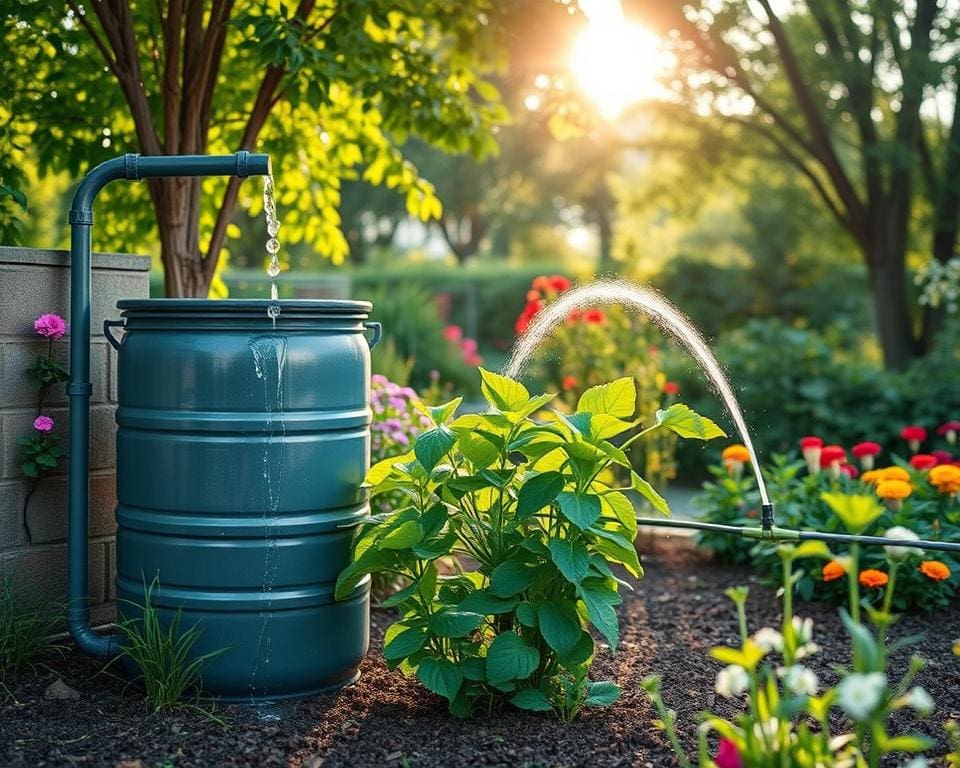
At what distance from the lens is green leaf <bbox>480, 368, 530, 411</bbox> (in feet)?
A: 9.59

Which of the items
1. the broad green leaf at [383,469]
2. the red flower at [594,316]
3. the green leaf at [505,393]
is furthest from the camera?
the red flower at [594,316]

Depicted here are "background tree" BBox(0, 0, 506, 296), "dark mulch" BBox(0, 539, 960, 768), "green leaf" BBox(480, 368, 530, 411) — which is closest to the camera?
"dark mulch" BBox(0, 539, 960, 768)

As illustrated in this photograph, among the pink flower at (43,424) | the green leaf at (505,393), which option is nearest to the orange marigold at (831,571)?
the green leaf at (505,393)

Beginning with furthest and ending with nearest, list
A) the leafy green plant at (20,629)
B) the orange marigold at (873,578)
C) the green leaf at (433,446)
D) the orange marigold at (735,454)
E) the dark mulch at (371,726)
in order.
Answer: the orange marigold at (735,454) → the orange marigold at (873,578) → the leafy green plant at (20,629) → the green leaf at (433,446) → the dark mulch at (371,726)

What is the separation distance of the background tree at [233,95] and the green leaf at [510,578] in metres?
1.94

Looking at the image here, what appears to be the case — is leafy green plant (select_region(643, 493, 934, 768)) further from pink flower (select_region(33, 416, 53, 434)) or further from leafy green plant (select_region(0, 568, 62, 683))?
pink flower (select_region(33, 416, 53, 434))

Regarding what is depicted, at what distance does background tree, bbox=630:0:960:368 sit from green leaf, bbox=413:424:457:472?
5.63 meters

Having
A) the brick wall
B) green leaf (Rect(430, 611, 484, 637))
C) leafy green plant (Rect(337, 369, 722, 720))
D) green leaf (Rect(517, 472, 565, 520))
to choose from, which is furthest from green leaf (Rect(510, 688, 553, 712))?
the brick wall

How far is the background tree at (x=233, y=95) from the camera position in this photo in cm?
417

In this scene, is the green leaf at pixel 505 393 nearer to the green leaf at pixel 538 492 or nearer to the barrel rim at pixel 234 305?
the green leaf at pixel 538 492

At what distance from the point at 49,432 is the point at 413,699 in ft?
4.42

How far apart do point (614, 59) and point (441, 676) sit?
16.5 ft

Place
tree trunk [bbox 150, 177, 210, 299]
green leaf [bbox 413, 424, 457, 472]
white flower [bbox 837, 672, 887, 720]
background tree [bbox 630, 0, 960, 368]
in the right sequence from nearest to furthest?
white flower [bbox 837, 672, 887, 720] < green leaf [bbox 413, 424, 457, 472] < tree trunk [bbox 150, 177, 210, 299] < background tree [bbox 630, 0, 960, 368]

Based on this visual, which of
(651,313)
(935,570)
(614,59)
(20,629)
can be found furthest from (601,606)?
(614,59)
